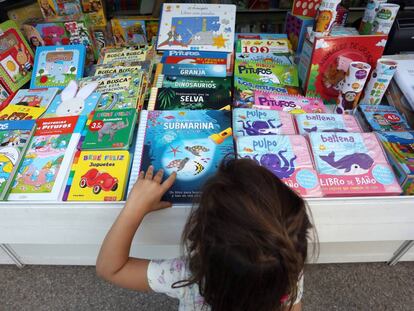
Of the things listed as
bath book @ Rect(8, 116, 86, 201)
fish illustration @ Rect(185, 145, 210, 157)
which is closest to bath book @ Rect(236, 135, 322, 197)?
fish illustration @ Rect(185, 145, 210, 157)

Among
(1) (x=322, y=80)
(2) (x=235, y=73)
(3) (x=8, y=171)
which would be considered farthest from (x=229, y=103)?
(3) (x=8, y=171)

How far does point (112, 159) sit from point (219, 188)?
0.57m

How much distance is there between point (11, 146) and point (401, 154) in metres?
1.41

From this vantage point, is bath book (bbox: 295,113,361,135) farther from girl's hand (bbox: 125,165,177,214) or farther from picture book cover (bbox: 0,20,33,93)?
picture book cover (bbox: 0,20,33,93)

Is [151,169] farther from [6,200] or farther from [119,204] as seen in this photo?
[6,200]

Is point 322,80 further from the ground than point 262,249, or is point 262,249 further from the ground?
point 262,249

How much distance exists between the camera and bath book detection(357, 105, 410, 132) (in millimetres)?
1145

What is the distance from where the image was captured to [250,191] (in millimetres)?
628

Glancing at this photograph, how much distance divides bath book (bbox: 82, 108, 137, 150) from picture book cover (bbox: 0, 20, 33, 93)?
0.49 meters

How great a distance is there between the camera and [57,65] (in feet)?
4.60

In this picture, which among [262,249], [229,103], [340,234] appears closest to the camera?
[262,249]

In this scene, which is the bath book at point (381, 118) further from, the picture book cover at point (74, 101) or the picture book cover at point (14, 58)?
the picture book cover at point (14, 58)

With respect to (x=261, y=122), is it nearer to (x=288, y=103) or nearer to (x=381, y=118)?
(x=288, y=103)

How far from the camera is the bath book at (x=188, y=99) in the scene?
1.22 m
